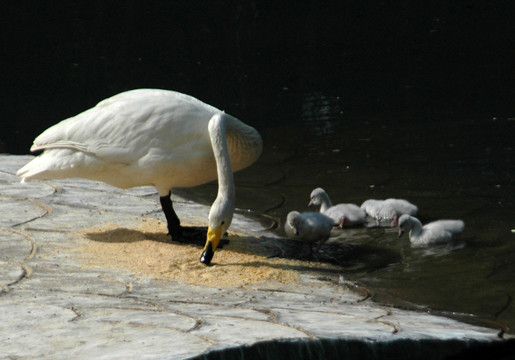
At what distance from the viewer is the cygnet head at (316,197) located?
7.28 m

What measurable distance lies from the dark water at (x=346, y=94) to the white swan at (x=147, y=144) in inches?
45.9

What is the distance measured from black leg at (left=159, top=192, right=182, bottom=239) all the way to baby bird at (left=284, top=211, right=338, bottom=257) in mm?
810

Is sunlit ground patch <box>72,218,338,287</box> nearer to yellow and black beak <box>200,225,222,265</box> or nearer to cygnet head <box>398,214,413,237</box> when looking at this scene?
yellow and black beak <box>200,225,222,265</box>

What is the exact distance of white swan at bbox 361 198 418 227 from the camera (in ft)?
22.6

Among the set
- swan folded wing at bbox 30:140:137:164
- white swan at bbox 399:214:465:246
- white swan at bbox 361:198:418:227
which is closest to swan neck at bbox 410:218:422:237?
white swan at bbox 399:214:465:246

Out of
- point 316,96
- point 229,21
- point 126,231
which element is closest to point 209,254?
point 126,231

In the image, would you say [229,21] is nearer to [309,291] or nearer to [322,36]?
[322,36]

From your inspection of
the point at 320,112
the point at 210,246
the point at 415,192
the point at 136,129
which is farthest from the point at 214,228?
the point at 320,112

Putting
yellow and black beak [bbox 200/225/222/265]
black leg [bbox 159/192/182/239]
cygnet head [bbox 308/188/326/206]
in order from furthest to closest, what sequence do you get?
cygnet head [bbox 308/188/326/206], black leg [bbox 159/192/182/239], yellow and black beak [bbox 200/225/222/265]

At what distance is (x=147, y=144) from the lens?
593 cm

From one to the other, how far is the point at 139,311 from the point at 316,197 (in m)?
3.33

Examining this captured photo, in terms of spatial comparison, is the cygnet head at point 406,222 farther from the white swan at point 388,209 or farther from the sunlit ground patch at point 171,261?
the sunlit ground patch at point 171,261

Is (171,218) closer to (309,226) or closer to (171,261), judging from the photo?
(171,261)

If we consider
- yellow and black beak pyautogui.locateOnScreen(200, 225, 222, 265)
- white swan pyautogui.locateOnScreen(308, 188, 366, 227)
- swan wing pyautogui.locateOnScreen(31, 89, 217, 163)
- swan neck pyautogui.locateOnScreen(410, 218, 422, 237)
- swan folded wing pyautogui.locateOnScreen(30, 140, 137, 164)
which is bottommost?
white swan pyautogui.locateOnScreen(308, 188, 366, 227)
